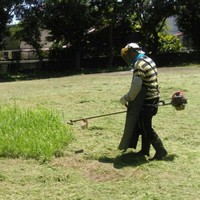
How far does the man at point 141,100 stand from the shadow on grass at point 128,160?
0.40ft

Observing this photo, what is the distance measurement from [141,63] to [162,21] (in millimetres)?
25396

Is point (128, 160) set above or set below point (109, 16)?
below

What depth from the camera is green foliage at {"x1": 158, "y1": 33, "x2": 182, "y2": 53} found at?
31.9m

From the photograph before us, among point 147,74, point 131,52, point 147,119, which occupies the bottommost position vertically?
point 147,119

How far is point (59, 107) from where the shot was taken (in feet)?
35.4

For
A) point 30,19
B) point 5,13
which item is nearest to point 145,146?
point 30,19

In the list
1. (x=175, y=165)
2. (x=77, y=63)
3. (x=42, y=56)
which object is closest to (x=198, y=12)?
(x=77, y=63)

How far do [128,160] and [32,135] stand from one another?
1524mm

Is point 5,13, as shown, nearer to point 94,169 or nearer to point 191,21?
point 191,21

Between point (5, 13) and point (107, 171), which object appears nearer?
point (107, 171)

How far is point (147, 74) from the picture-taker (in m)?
5.82

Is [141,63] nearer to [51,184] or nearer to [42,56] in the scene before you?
[51,184]

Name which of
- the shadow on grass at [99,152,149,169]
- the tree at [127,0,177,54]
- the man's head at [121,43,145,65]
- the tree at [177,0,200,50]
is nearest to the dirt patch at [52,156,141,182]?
the shadow on grass at [99,152,149,169]

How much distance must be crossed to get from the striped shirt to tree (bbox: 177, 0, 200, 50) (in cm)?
2433
